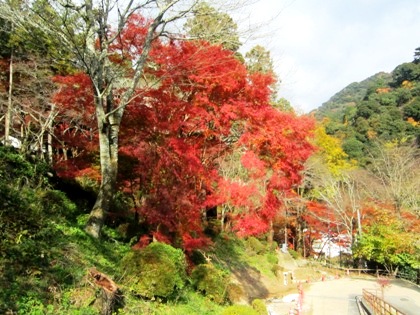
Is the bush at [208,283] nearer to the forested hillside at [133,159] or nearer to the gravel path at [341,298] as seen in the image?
the forested hillside at [133,159]

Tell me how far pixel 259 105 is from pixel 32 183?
6626 mm

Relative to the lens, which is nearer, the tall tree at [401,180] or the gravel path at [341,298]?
the gravel path at [341,298]

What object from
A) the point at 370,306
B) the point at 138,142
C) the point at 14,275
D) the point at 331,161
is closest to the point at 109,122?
the point at 138,142

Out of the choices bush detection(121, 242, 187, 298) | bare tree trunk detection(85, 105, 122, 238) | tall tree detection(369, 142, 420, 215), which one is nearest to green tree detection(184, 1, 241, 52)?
bare tree trunk detection(85, 105, 122, 238)

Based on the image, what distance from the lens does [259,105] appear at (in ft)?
36.4

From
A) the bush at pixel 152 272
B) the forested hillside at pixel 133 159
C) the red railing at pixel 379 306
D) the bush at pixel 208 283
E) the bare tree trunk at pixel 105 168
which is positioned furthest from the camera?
the red railing at pixel 379 306

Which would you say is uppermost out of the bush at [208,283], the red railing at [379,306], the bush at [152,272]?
the bush at [152,272]

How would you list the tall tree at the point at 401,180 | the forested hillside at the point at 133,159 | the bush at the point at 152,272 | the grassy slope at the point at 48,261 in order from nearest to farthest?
the grassy slope at the point at 48,261
the forested hillside at the point at 133,159
the bush at the point at 152,272
the tall tree at the point at 401,180

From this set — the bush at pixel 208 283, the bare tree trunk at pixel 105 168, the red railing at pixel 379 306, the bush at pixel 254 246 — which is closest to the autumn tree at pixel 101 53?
the bare tree trunk at pixel 105 168

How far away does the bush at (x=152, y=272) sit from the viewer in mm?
7488

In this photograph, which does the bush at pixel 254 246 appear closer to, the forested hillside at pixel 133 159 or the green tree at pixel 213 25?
the forested hillside at pixel 133 159

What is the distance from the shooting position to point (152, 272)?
25.2ft

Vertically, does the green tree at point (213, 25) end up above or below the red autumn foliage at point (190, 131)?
above

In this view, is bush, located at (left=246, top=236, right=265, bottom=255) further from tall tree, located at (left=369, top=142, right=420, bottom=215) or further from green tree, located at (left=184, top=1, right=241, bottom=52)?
green tree, located at (left=184, top=1, right=241, bottom=52)
